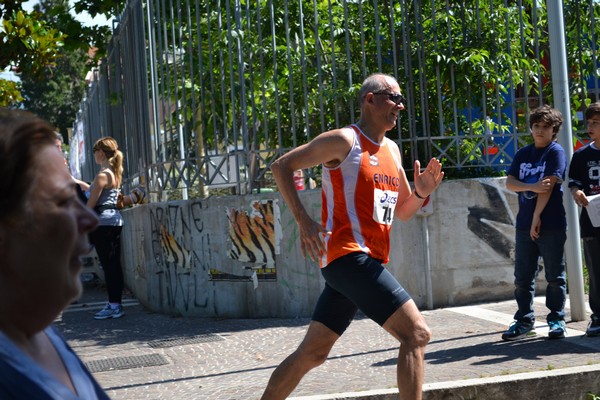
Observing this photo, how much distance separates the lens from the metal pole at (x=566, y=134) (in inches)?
308

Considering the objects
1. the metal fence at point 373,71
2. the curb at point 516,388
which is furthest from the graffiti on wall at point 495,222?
the curb at point 516,388

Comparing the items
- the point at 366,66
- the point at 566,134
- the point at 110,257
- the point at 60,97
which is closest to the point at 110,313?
the point at 110,257

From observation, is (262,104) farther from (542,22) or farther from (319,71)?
(542,22)

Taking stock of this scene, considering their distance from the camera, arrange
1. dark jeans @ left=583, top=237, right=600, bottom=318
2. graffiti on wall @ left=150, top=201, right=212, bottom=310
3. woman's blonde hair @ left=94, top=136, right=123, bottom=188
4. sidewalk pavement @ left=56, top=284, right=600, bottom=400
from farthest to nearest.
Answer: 1. woman's blonde hair @ left=94, top=136, right=123, bottom=188
2. graffiti on wall @ left=150, top=201, right=212, bottom=310
3. dark jeans @ left=583, top=237, right=600, bottom=318
4. sidewalk pavement @ left=56, top=284, right=600, bottom=400

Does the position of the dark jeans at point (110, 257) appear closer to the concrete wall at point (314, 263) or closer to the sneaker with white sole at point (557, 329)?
the concrete wall at point (314, 263)

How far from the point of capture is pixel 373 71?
9.52 metres

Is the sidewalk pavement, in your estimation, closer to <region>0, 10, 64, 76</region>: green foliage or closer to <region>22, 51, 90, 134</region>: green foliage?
<region>0, 10, 64, 76</region>: green foliage

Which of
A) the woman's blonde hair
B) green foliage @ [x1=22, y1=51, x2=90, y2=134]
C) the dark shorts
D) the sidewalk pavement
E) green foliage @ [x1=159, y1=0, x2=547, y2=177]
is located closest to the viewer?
the dark shorts

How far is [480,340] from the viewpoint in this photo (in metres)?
7.45

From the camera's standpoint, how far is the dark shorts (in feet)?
15.4

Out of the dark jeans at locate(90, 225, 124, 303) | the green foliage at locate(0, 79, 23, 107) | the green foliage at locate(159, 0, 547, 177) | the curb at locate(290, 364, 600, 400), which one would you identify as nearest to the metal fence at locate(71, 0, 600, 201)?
the green foliage at locate(159, 0, 547, 177)

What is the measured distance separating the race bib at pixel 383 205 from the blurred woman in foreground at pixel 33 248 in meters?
3.61

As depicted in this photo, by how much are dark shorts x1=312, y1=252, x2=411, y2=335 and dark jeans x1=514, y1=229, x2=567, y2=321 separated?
286 cm

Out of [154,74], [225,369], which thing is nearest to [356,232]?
[225,369]
